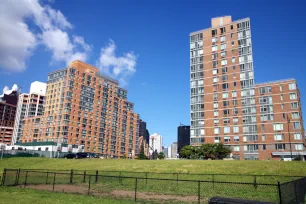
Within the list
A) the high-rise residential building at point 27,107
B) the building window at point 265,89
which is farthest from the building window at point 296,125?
the high-rise residential building at point 27,107

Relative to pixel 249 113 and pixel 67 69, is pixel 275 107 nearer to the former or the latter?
pixel 249 113

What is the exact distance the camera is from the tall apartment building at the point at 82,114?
401 ft

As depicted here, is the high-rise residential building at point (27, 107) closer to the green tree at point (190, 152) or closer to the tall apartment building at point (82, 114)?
the tall apartment building at point (82, 114)

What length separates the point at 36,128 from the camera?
433 ft

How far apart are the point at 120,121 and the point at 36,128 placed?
46.6 metres

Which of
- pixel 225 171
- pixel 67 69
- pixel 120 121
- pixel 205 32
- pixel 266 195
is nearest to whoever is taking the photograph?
pixel 266 195

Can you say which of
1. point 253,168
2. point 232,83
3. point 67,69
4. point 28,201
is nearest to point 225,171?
point 253,168

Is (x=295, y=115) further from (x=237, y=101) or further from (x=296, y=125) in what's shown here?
(x=237, y=101)

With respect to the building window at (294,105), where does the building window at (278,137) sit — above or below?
below

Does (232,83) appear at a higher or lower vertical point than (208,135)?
higher

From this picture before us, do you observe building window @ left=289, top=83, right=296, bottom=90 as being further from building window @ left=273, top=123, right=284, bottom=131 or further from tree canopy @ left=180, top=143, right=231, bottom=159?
tree canopy @ left=180, top=143, right=231, bottom=159

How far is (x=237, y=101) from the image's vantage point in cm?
8775

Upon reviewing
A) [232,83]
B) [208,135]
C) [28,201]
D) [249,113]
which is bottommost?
[28,201]

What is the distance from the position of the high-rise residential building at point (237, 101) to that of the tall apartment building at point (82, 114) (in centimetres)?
6014
